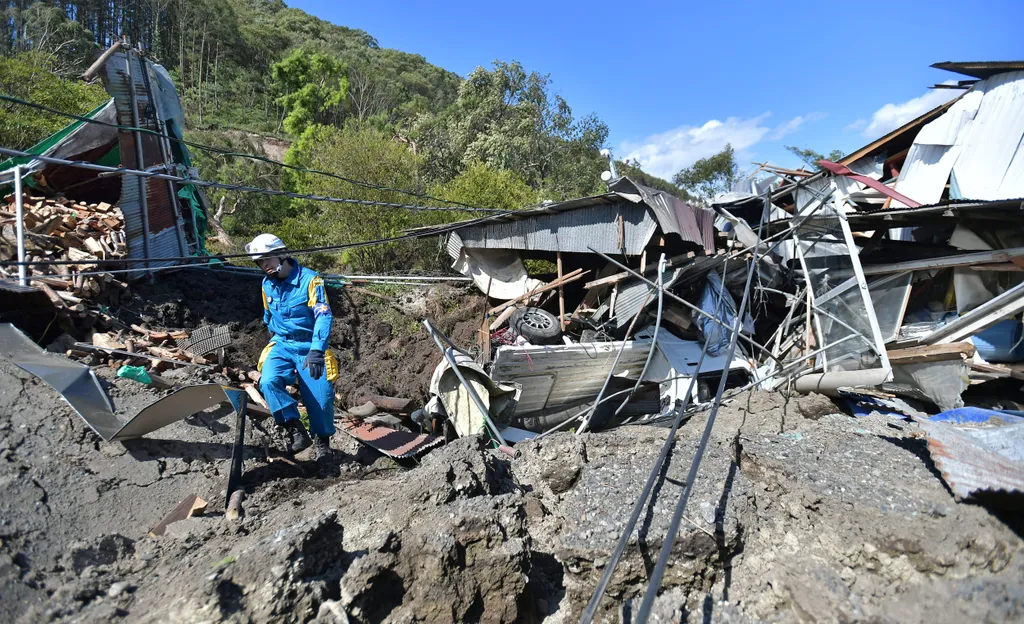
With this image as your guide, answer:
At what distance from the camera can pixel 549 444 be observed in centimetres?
409

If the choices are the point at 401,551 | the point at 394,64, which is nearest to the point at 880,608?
the point at 401,551

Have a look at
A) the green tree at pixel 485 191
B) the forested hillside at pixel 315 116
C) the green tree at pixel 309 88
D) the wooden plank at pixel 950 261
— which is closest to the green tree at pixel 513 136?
the forested hillside at pixel 315 116

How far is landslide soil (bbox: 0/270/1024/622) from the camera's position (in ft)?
7.45

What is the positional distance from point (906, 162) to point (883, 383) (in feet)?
25.8

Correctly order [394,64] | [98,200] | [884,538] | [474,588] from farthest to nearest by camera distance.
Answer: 1. [394,64]
2. [98,200]
3. [884,538]
4. [474,588]

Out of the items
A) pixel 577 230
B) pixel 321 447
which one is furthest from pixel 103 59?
pixel 577 230

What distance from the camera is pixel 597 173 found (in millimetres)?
26828

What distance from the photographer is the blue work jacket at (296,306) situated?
4.81m

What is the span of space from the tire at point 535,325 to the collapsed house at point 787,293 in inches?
1.1

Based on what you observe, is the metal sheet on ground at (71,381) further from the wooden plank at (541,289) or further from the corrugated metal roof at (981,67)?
the corrugated metal roof at (981,67)

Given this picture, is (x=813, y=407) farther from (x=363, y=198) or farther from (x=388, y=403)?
(x=363, y=198)

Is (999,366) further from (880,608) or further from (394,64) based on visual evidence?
(394,64)

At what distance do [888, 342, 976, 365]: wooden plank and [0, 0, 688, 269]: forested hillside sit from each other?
935 cm

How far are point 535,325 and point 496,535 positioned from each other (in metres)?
6.81
